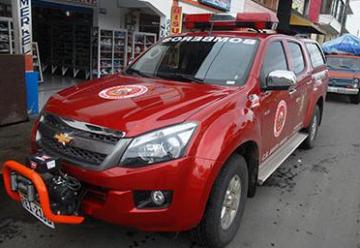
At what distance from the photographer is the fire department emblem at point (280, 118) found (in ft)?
13.8

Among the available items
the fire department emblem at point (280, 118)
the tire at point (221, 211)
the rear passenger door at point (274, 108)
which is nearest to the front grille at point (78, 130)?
the tire at point (221, 211)

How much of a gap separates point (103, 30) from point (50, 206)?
10.6 m

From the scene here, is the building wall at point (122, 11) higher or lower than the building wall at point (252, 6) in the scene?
lower

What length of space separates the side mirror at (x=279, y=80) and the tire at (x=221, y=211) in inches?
35.0

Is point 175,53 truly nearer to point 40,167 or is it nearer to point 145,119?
point 145,119

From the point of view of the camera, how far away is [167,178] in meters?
2.56

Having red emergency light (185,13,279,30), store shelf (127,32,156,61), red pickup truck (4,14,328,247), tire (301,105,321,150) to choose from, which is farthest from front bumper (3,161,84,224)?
store shelf (127,32,156,61)

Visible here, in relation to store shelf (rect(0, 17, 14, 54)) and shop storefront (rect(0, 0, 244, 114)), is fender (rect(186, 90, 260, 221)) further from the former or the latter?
shop storefront (rect(0, 0, 244, 114))

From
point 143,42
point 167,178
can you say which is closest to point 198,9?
point 143,42

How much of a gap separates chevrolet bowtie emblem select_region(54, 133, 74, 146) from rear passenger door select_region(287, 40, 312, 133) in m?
2.82

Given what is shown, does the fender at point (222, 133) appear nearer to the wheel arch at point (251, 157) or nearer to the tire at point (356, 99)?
the wheel arch at point (251, 157)

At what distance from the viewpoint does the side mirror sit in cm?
360

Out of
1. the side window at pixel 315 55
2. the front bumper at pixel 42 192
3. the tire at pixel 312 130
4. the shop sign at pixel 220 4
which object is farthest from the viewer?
the shop sign at pixel 220 4

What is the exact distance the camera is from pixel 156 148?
259 cm
